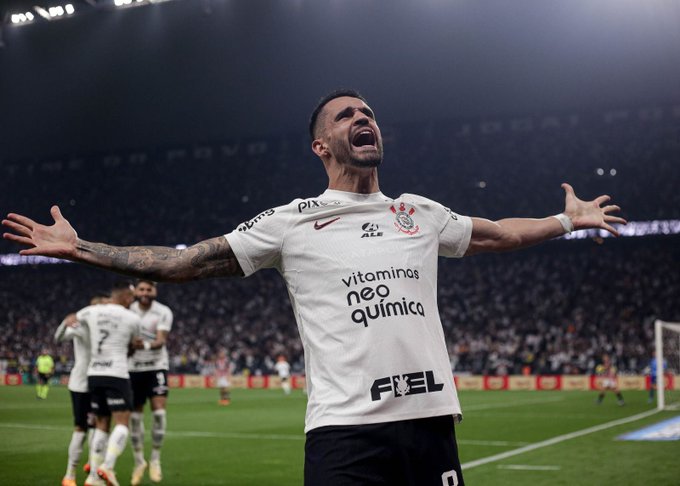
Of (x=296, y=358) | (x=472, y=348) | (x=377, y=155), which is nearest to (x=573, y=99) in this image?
(x=472, y=348)

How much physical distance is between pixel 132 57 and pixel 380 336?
92.9 ft

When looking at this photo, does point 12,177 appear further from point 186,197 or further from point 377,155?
point 377,155

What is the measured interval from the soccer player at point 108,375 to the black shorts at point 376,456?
7035 mm

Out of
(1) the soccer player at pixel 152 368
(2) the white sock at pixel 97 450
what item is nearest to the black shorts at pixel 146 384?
(1) the soccer player at pixel 152 368

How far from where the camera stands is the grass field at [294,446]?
37.6 feet

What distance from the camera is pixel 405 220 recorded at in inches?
150

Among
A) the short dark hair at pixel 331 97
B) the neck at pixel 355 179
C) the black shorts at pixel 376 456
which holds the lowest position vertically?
the black shorts at pixel 376 456

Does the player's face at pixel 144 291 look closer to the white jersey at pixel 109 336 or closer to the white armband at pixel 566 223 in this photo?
the white jersey at pixel 109 336

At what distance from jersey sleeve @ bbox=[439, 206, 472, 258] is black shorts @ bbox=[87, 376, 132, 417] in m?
6.86

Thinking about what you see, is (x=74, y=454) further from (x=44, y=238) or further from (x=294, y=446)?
(x=44, y=238)

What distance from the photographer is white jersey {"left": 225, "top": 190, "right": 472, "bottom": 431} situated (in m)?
3.42

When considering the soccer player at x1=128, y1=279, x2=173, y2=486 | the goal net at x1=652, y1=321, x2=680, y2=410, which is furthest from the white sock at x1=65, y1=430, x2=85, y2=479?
the goal net at x1=652, y1=321, x2=680, y2=410

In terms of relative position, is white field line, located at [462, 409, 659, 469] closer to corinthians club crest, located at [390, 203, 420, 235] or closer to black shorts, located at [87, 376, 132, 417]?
black shorts, located at [87, 376, 132, 417]

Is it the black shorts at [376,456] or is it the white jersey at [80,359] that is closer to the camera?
the black shorts at [376,456]
